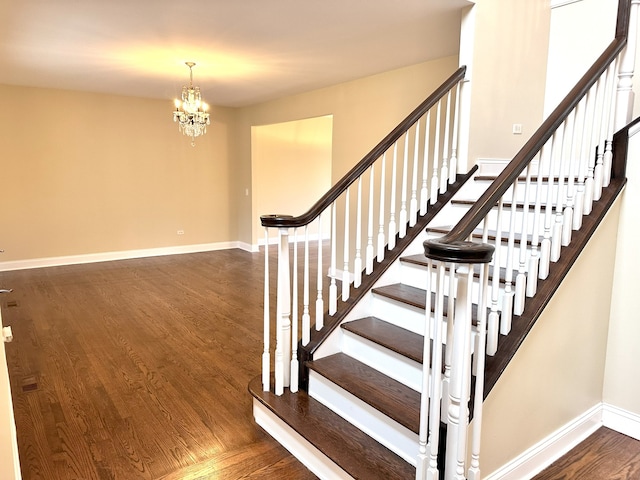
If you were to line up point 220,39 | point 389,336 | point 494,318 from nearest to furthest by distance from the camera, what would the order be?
point 494,318 < point 389,336 < point 220,39

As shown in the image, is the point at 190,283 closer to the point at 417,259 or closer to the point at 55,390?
the point at 55,390

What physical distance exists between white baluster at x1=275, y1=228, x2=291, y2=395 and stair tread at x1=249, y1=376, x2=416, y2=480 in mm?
109

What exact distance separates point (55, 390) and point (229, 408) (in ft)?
4.00

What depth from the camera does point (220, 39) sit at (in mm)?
3889

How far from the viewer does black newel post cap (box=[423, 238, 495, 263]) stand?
4.55 feet

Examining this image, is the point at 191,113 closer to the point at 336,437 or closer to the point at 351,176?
the point at 351,176

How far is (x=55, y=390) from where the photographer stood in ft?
9.69

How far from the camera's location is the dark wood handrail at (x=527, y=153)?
154cm

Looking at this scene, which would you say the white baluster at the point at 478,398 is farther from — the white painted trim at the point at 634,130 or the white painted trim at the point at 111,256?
the white painted trim at the point at 111,256

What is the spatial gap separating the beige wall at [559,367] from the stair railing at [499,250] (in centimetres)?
17

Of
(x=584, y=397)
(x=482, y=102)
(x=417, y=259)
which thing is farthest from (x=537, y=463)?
(x=482, y=102)

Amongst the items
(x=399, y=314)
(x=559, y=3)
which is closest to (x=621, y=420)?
(x=399, y=314)

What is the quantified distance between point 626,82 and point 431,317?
169 cm

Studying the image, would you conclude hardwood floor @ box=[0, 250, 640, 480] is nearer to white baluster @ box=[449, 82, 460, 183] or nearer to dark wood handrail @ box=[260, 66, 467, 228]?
dark wood handrail @ box=[260, 66, 467, 228]
